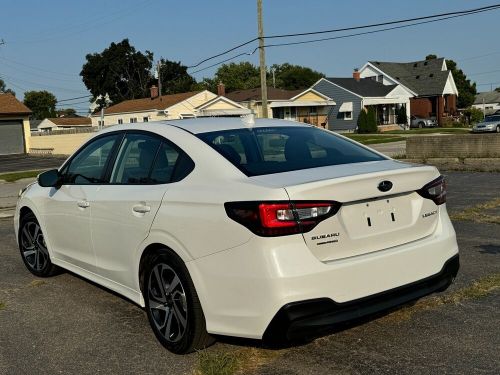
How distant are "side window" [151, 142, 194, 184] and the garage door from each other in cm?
4355

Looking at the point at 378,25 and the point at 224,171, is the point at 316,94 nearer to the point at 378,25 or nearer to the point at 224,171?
the point at 378,25

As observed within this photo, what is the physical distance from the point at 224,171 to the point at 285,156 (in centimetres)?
61

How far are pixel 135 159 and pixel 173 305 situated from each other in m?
1.26

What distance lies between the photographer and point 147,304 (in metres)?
4.07

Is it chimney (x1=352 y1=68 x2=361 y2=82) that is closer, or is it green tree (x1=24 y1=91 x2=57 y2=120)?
chimney (x1=352 y1=68 x2=361 y2=82)

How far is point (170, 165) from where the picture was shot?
400cm

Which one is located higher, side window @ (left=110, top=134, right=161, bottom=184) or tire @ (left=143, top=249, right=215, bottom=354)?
side window @ (left=110, top=134, right=161, bottom=184)

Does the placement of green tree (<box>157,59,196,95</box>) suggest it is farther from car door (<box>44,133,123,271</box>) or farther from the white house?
car door (<box>44,133,123,271</box>)

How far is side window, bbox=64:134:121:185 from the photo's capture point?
4.76 m

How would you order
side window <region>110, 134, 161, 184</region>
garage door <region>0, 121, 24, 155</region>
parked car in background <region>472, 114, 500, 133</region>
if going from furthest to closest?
garage door <region>0, 121, 24, 155</region> → parked car in background <region>472, 114, 500, 133</region> → side window <region>110, 134, 161, 184</region>

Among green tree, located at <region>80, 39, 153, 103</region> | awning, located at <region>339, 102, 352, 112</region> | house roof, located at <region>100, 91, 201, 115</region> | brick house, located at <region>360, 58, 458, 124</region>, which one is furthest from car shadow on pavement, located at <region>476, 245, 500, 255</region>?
green tree, located at <region>80, 39, 153, 103</region>

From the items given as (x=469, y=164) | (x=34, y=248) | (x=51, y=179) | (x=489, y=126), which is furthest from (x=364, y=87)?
(x=51, y=179)

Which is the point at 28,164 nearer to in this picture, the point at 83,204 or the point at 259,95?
the point at 259,95

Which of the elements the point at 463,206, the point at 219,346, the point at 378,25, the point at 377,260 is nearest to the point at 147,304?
the point at 219,346
